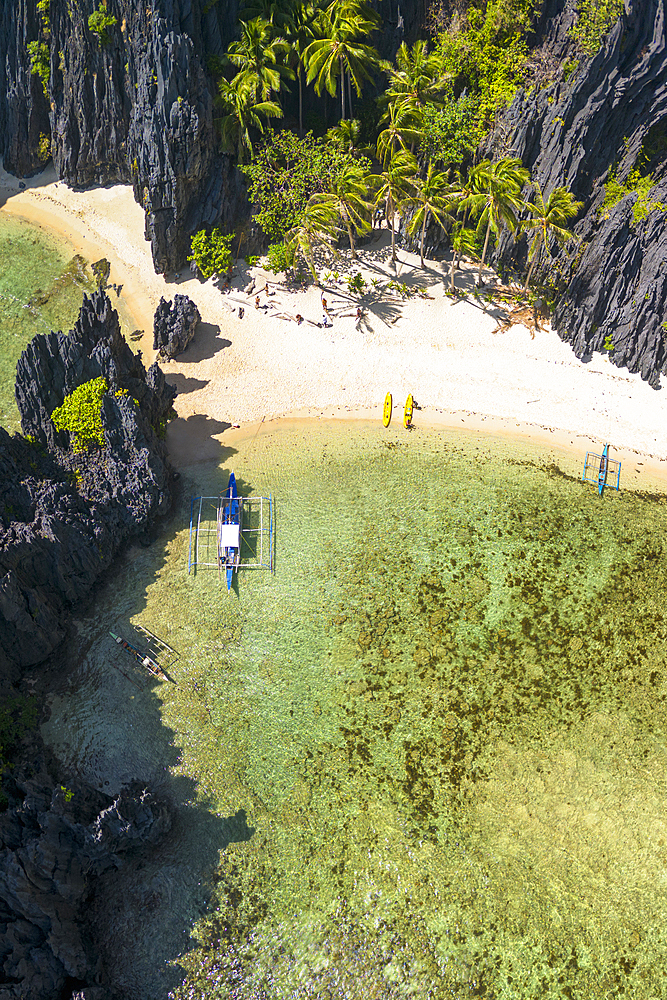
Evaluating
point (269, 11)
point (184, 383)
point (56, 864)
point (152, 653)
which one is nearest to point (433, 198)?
point (269, 11)

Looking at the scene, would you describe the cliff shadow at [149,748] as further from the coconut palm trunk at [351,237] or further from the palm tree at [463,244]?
the palm tree at [463,244]

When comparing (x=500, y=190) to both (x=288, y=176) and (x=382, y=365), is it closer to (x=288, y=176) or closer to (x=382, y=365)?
(x=382, y=365)

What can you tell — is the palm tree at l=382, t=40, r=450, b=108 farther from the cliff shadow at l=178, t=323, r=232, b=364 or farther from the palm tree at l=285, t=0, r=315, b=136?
the cliff shadow at l=178, t=323, r=232, b=364

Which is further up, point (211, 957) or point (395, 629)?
point (395, 629)

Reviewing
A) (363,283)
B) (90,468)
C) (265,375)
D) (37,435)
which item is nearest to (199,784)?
(90,468)

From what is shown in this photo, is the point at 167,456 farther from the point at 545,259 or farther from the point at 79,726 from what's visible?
the point at 545,259

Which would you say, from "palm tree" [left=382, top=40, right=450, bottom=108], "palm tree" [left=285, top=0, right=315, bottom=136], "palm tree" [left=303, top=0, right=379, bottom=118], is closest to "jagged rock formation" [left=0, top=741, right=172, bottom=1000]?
"palm tree" [left=303, top=0, right=379, bottom=118]

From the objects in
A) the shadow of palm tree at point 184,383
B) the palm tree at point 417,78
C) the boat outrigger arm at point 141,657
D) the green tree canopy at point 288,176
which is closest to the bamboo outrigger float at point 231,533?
the boat outrigger arm at point 141,657
